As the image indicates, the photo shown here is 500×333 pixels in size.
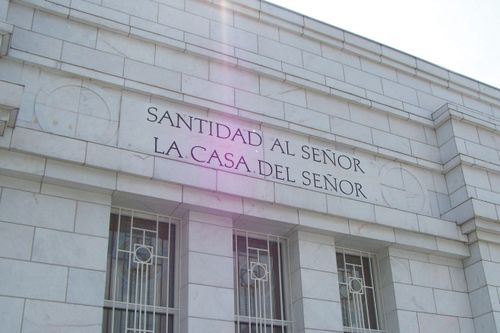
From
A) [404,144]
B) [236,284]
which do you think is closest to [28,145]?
[236,284]

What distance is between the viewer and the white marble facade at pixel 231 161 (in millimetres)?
10758

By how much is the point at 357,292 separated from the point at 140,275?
4.52 m

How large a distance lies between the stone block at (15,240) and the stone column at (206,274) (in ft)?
8.73

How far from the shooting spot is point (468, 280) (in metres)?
14.4

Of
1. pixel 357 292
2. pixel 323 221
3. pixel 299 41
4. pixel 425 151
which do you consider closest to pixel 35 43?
pixel 299 41

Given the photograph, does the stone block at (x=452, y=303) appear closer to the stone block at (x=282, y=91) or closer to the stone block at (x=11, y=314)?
the stone block at (x=282, y=91)

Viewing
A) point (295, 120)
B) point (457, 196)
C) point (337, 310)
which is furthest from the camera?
point (457, 196)

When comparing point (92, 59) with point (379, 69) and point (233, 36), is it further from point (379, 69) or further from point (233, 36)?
point (379, 69)

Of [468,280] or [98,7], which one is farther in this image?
[468,280]

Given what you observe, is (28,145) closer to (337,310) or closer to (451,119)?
(337,310)

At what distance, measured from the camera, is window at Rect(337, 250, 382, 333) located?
13.3m

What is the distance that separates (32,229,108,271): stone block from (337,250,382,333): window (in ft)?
16.3

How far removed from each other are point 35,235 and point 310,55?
765 cm

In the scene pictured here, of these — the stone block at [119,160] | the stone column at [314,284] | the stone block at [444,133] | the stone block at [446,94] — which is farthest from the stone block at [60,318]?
the stone block at [446,94]
